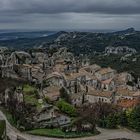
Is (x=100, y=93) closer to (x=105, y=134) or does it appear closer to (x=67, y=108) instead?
(x=67, y=108)

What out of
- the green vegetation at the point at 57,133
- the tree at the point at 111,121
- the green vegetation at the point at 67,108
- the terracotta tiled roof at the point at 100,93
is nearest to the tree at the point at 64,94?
the terracotta tiled roof at the point at 100,93

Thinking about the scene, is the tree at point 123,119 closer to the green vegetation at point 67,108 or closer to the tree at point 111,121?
the tree at point 111,121

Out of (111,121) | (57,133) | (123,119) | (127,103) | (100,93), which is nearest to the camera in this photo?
(57,133)

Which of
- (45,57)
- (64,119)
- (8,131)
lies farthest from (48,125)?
(45,57)

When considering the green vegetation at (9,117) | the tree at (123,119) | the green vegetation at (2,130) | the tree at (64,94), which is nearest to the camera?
the green vegetation at (2,130)

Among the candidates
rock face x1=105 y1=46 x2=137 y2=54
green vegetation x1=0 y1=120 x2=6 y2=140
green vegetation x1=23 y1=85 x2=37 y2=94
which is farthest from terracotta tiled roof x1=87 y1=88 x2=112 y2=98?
rock face x1=105 y1=46 x2=137 y2=54

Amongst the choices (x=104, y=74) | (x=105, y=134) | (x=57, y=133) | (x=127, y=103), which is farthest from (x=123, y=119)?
(x=104, y=74)

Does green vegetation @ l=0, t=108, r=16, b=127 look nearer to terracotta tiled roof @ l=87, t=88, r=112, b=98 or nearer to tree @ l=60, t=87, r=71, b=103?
tree @ l=60, t=87, r=71, b=103

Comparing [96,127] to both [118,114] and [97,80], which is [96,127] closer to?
Answer: [118,114]
